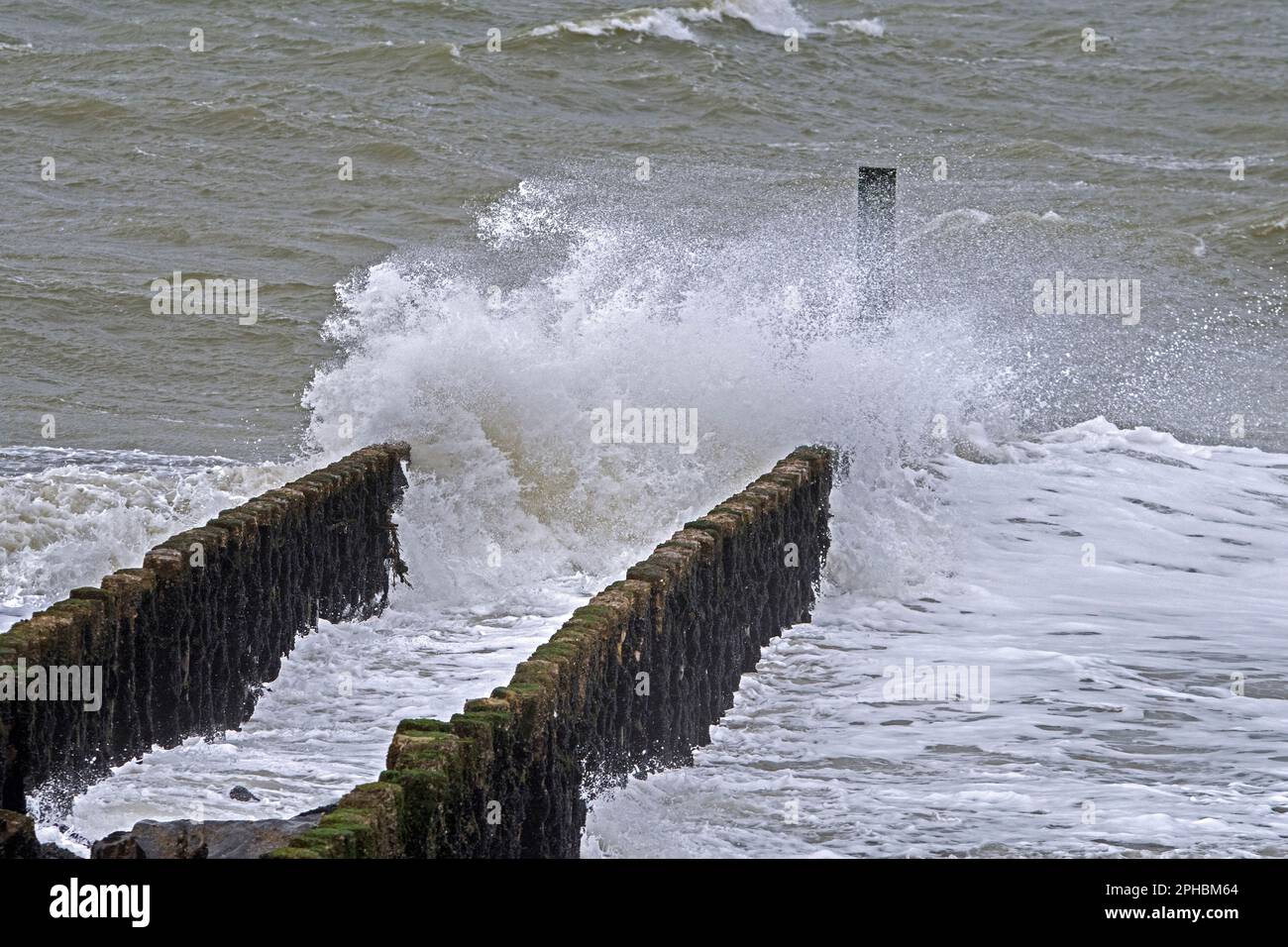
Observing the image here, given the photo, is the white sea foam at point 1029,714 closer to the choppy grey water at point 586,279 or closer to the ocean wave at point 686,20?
the choppy grey water at point 586,279

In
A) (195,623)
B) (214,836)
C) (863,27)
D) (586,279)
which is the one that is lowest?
(214,836)

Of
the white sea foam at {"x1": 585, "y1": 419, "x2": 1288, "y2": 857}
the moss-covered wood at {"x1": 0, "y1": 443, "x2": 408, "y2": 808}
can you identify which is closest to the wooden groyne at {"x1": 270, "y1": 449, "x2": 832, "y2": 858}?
the white sea foam at {"x1": 585, "y1": 419, "x2": 1288, "y2": 857}

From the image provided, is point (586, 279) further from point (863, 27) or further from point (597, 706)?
point (863, 27)

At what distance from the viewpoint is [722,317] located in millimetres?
11945

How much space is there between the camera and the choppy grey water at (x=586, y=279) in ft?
33.2

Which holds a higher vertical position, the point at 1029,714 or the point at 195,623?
the point at 195,623

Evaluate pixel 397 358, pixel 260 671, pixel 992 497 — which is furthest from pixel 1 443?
pixel 992 497

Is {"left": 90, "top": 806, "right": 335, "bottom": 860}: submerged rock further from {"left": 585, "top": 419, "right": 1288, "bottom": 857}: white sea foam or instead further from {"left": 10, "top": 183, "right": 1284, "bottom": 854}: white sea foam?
{"left": 585, "top": 419, "right": 1288, "bottom": 857}: white sea foam

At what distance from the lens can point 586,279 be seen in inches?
575

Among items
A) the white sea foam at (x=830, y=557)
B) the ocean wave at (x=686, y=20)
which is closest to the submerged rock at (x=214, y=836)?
the white sea foam at (x=830, y=557)

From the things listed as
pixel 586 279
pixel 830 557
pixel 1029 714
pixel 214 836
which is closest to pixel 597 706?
pixel 214 836

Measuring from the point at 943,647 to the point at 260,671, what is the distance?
3551mm

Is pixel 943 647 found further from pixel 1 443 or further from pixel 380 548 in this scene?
pixel 1 443

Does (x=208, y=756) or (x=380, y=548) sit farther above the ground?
(x=380, y=548)
